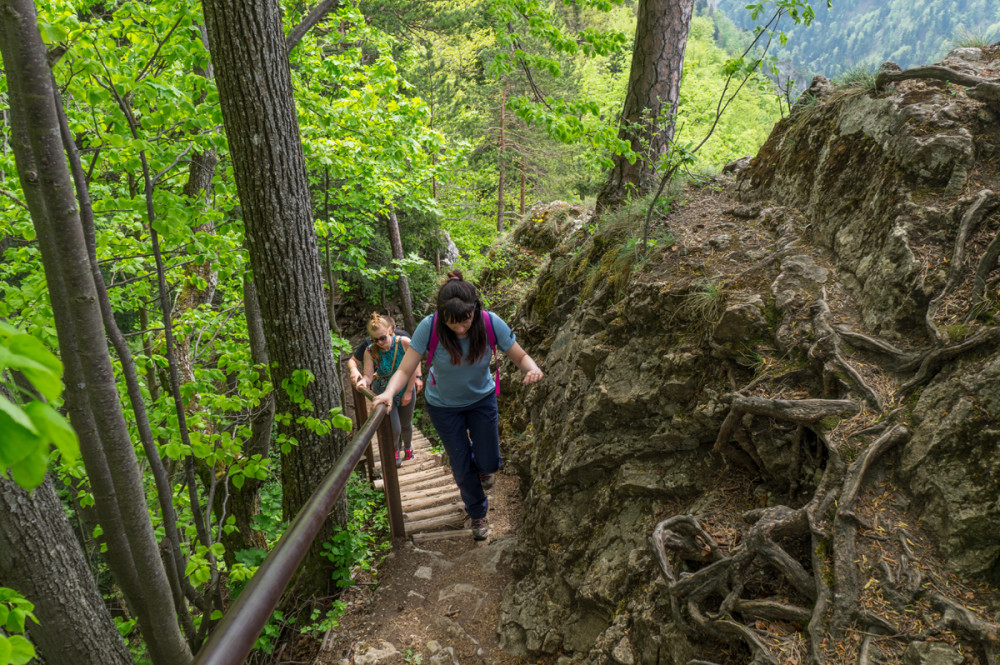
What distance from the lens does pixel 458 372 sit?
4.04m

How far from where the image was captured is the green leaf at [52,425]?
0.77 meters

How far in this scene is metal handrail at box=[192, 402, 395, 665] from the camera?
1.41m

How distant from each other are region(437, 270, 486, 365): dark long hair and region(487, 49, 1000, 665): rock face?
3.13ft

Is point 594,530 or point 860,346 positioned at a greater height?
point 860,346

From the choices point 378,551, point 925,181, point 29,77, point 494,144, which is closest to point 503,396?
point 378,551

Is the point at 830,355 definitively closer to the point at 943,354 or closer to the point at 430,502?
the point at 943,354

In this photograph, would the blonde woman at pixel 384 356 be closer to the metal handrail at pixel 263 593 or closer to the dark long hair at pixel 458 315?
the dark long hair at pixel 458 315

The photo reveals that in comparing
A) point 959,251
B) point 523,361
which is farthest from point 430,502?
point 959,251

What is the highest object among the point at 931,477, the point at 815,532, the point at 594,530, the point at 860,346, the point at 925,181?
the point at 925,181

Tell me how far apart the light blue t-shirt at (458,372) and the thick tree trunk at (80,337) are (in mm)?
A: 1840

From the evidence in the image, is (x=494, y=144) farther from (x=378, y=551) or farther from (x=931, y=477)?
(x=931, y=477)

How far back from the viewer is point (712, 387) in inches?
129

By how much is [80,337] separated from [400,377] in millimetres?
1869

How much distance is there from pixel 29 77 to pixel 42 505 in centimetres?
234
